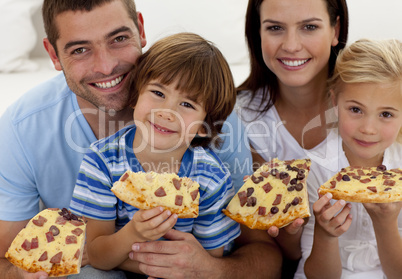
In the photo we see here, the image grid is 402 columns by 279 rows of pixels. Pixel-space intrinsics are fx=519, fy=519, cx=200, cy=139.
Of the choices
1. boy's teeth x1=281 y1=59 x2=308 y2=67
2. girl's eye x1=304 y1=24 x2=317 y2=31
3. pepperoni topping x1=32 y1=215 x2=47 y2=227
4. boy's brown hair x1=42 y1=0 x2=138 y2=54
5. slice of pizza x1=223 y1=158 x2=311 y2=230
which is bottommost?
slice of pizza x1=223 y1=158 x2=311 y2=230

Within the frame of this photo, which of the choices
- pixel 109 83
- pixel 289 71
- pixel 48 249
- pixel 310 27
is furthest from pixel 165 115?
pixel 310 27

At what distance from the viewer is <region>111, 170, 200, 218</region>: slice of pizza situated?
1.73 m

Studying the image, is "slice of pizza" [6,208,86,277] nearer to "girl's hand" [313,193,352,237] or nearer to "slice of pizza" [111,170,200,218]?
"slice of pizza" [111,170,200,218]

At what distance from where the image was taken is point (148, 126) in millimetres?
1887

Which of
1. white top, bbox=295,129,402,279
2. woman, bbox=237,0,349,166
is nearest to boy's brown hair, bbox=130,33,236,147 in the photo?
woman, bbox=237,0,349,166

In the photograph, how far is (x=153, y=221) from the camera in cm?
169

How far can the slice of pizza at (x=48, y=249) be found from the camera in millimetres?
1681

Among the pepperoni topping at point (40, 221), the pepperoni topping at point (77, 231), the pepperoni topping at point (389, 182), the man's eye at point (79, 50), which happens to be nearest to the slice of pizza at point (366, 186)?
the pepperoni topping at point (389, 182)

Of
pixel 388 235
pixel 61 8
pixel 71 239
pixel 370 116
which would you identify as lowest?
pixel 388 235

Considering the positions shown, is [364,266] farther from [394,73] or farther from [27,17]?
[27,17]

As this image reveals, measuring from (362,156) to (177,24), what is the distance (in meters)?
1.79

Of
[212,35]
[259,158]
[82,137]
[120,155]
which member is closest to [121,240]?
[120,155]

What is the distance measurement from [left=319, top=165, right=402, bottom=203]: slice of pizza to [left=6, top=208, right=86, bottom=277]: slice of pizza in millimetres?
869

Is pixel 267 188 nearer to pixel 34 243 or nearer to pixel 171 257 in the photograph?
pixel 171 257
